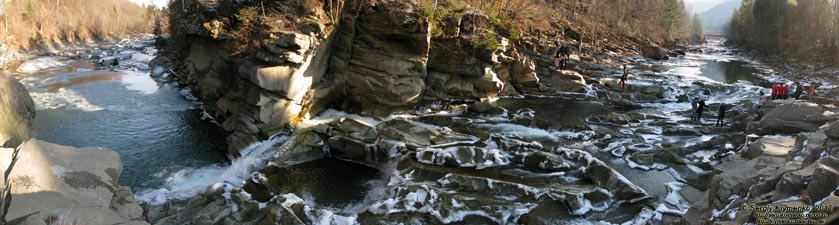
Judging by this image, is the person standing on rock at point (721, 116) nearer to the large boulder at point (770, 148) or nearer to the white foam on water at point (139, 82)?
the large boulder at point (770, 148)

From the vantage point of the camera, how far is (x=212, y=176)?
55.3 feet

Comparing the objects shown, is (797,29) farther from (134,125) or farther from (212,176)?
(134,125)

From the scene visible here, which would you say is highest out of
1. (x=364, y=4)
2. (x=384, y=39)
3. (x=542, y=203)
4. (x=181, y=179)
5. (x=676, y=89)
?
(x=364, y=4)

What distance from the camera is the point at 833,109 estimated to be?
18.9 m

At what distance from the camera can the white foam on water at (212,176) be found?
14648 millimetres

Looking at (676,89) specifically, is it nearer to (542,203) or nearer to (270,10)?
(542,203)

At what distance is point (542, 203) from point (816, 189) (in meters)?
6.29

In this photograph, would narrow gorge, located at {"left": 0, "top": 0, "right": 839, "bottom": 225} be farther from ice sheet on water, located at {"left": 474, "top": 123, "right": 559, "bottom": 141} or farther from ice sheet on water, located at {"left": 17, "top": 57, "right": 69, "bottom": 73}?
ice sheet on water, located at {"left": 17, "top": 57, "right": 69, "bottom": 73}

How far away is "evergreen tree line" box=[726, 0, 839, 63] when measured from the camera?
55297mm

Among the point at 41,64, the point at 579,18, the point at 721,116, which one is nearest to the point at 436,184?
the point at 721,116

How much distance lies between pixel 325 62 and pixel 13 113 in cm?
1245

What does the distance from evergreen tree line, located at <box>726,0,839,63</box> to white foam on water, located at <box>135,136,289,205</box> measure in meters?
58.2

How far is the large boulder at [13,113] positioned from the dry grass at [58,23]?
165 ft

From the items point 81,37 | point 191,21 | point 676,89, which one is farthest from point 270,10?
point 81,37
